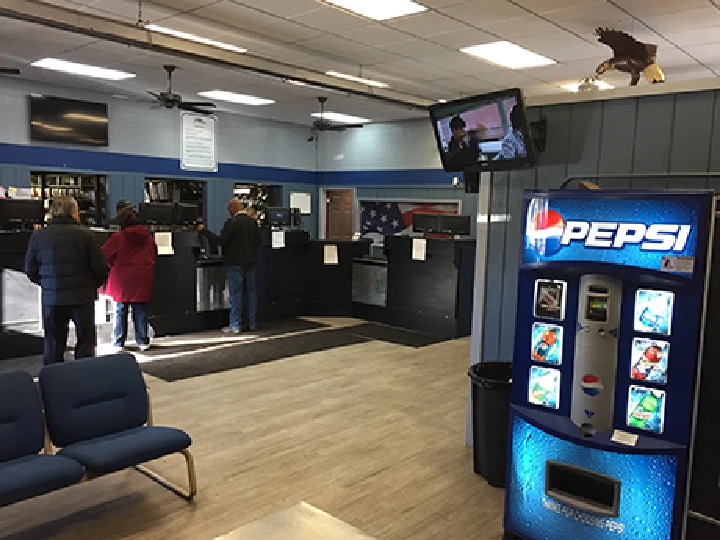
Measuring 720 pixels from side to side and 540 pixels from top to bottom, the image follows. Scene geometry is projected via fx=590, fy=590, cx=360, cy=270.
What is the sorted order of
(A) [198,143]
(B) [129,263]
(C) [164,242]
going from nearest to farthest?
(B) [129,263], (C) [164,242], (A) [198,143]

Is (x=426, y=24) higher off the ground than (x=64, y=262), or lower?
higher

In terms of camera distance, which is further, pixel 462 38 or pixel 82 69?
pixel 82 69

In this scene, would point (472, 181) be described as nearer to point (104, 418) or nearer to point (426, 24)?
point (426, 24)

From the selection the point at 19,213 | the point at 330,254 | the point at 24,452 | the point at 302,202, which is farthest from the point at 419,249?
the point at 302,202

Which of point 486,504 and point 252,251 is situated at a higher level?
point 252,251

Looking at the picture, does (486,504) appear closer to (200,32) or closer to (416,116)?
(200,32)

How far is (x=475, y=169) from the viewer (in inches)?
156

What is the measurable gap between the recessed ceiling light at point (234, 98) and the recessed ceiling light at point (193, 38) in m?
2.91

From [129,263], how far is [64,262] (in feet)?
4.90

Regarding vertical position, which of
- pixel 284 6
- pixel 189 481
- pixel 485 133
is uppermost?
pixel 284 6

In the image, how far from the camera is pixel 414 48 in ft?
24.0

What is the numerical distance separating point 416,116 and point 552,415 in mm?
10473

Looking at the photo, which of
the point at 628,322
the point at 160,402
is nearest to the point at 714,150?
the point at 628,322

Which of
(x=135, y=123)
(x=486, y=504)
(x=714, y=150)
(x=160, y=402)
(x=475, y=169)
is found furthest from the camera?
(x=135, y=123)
